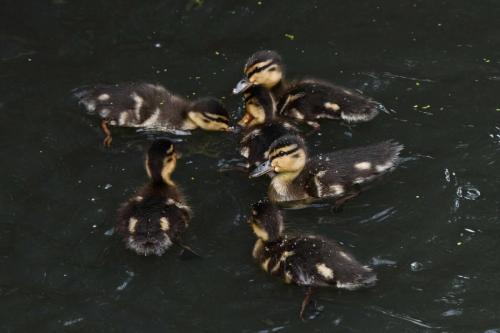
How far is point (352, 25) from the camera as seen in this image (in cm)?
623

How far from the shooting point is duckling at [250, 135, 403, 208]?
479 centimetres

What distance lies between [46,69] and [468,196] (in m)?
2.87

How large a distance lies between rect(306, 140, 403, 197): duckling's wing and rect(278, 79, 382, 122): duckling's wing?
0.47 metres

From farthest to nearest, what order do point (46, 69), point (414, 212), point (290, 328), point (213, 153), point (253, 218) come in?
1. point (46, 69)
2. point (213, 153)
3. point (414, 212)
4. point (253, 218)
5. point (290, 328)

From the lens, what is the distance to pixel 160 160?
4742 millimetres

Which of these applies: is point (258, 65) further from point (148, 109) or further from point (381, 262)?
point (381, 262)

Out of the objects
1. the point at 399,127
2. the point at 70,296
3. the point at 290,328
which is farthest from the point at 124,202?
the point at 399,127

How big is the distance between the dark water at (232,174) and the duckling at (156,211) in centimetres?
9

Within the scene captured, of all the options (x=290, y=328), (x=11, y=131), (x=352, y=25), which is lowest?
(x=290, y=328)

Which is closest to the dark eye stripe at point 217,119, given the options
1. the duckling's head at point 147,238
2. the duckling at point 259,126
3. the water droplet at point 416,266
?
the duckling at point 259,126

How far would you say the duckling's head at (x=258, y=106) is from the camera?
5336 mm

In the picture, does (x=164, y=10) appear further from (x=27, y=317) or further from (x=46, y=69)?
(x=27, y=317)

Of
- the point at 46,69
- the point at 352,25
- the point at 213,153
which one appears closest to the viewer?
the point at 213,153

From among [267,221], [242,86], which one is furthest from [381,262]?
[242,86]
